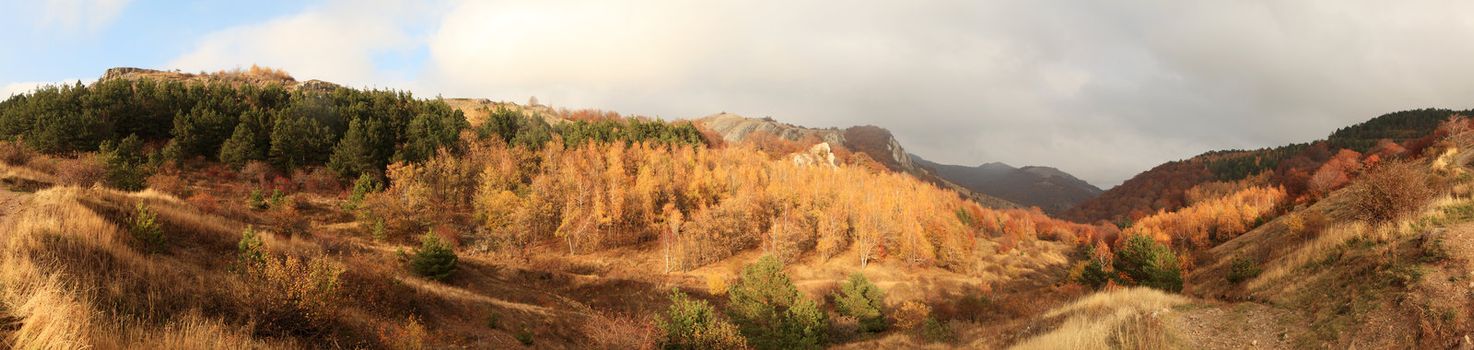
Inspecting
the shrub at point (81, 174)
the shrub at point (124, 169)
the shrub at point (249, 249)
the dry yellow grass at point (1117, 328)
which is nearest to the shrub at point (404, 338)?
the shrub at point (249, 249)

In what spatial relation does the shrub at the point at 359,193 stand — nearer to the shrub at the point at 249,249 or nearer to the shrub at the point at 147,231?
the shrub at the point at 249,249

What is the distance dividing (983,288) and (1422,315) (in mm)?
56226

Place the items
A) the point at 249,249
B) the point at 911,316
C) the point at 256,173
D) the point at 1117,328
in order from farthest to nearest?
1. the point at 256,173
2. the point at 911,316
3. the point at 249,249
4. the point at 1117,328

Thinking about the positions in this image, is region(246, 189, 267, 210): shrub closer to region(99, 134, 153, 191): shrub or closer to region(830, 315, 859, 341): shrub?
region(99, 134, 153, 191): shrub

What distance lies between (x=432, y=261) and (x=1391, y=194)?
140 feet

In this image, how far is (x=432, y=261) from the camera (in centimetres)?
3244

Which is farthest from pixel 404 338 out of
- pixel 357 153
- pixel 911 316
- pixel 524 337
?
pixel 357 153

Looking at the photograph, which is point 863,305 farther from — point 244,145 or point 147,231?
point 244,145

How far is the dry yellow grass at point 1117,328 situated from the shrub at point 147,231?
25181 millimetres

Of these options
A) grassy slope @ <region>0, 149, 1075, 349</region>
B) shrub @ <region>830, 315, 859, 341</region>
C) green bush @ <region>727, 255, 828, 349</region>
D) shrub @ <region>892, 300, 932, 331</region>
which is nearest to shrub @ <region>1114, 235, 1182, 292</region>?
grassy slope @ <region>0, 149, 1075, 349</region>

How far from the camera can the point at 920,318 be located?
132 ft

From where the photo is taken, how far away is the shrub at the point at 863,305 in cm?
3628

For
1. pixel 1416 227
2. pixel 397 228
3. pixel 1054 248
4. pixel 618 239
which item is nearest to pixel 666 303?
pixel 618 239

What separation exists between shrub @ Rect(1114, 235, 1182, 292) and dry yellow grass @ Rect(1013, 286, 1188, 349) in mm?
24359
